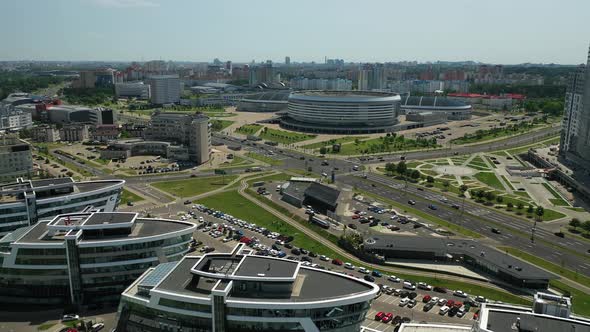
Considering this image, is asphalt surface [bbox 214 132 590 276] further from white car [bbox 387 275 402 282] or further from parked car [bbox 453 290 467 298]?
white car [bbox 387 275 402 282]

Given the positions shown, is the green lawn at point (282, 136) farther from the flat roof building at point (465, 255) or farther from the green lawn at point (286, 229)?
the flat roof building at point (465, 255)

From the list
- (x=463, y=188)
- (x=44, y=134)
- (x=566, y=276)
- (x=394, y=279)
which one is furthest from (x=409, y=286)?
(x=44, y=134)

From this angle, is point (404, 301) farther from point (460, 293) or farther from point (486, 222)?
point (486, 222)

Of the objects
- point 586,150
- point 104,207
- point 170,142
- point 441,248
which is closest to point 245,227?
point 104,207

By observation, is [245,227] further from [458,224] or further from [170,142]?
[170,142]

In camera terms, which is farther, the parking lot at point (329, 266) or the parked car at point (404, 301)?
the parked car at point (404, 301)

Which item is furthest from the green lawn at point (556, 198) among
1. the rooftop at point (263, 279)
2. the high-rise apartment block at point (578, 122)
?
the rooftop at point (263, 279)
